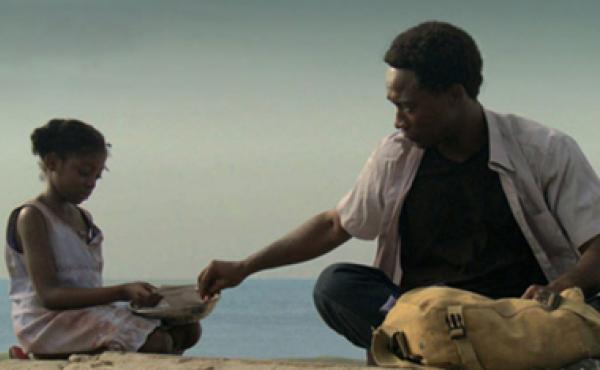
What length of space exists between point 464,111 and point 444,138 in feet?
0.44

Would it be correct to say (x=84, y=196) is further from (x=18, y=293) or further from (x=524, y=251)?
(x=524, y=251)

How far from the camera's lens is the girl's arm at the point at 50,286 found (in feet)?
15.0

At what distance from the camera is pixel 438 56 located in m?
4.38

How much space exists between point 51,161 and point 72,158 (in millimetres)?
111

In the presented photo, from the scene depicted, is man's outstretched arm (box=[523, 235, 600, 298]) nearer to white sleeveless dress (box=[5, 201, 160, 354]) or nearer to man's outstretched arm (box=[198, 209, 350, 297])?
man's outstretched arm (box=[198, 209, 350, 297])

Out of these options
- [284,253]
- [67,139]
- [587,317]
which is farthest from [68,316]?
[587,317]

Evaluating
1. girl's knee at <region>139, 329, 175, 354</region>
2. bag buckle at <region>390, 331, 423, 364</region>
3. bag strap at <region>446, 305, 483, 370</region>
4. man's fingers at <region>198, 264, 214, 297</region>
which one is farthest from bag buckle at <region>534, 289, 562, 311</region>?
girl's knee at <region>139, 329, 175, 354</region>

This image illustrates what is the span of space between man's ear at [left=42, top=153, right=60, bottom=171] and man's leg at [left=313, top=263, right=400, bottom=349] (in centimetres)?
118

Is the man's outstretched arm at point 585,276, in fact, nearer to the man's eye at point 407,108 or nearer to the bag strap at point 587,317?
the bag strap at point 587,317

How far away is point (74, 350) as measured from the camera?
4.56 meters

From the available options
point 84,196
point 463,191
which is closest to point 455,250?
point 463,191

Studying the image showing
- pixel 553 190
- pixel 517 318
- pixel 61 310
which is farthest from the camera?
pixel 61 310

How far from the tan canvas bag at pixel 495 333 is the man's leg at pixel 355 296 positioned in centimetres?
74

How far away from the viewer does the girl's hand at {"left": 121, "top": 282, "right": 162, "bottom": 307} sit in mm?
4605
